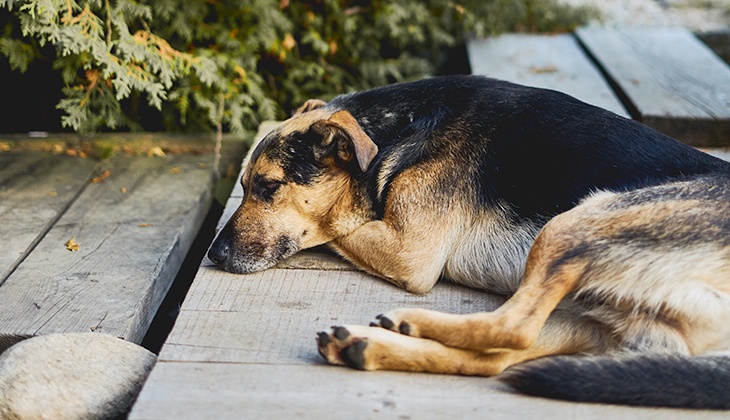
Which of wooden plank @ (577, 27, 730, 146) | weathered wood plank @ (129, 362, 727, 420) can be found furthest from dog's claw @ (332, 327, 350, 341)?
wooden plank @ (577, 27, 730, 146)

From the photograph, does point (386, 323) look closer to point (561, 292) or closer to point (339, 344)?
point (339, 344)

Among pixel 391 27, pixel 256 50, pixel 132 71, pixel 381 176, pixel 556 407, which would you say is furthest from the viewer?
pixel 391 27

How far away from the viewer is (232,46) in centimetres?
579

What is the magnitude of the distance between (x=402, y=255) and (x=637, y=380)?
1.22m

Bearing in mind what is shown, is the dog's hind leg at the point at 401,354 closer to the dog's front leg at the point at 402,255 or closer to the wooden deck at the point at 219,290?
the wooden deck at the point at 219,290

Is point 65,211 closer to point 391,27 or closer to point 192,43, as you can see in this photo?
point 192,43

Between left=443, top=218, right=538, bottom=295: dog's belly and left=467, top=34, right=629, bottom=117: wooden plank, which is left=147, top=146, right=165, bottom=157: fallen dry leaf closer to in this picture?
left=467, top=34, right=629, bottom=117: wooden plank

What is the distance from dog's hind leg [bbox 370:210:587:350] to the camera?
9.34 feet

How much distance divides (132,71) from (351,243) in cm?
196

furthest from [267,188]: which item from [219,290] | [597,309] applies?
[597,309]

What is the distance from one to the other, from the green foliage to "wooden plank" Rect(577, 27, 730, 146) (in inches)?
33.3

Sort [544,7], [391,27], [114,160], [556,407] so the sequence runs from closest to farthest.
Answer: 1. [556,407]
2. [114,160]
3. [391,27]
4. [544,7]

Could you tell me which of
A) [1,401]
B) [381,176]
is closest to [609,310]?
[381,176]

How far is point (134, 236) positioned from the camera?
14.4 ft
